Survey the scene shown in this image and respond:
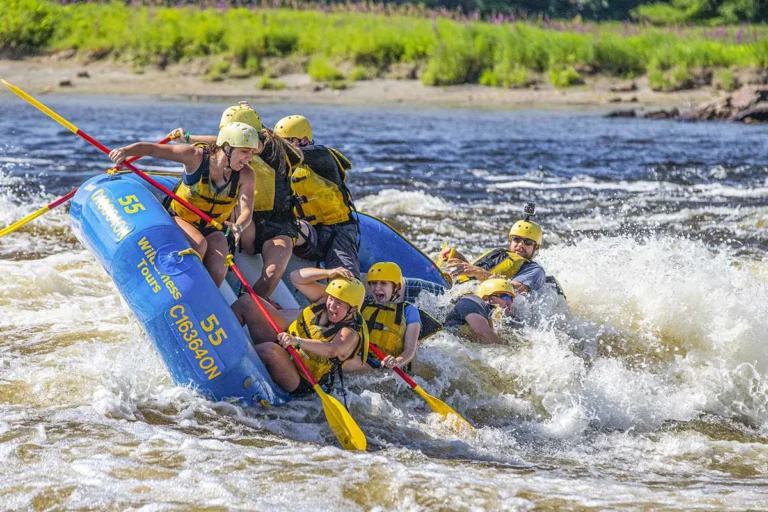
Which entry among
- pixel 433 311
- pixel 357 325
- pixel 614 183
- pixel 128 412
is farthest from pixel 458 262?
pixel 614 183

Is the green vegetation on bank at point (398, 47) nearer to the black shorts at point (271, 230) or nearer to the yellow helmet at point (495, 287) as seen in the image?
the yellow helmet at point (495, 287)

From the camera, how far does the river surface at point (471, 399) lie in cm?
457

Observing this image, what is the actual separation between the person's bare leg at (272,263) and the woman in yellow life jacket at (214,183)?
0.28 meters

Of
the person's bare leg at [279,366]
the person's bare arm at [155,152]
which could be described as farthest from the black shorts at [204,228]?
the person's bare leg at [279,366]

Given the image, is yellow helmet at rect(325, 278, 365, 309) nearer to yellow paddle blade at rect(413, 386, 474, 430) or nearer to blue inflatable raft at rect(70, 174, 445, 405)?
blue inflatable raft at rect(70, 174, 445, 405)

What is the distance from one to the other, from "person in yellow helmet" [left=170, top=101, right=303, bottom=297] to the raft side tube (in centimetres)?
54

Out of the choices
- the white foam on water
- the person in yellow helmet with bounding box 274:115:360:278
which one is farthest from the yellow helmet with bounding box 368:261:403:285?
the white foam on water

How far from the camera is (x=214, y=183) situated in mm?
5812

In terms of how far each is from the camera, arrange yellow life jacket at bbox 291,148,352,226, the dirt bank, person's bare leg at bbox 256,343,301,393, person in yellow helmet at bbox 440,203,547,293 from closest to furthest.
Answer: person's bare leg at bbox 256,343,301,393 < yellow life jacket at bbox 291,148,352,226 < person in yellow helmet at bbox 440,203,547,293 < the dirt bank

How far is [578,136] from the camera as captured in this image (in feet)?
62.1

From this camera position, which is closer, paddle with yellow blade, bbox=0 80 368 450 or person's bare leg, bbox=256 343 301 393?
paddle with yellow blade, bbox=0 80 368 450

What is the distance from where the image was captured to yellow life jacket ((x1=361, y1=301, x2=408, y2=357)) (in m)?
5.94

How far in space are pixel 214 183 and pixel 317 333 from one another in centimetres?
109

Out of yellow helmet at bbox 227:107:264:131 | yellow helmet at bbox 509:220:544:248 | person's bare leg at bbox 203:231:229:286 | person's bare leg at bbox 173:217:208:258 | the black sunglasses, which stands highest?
yellow helmet at bbox 227:107:264:131
